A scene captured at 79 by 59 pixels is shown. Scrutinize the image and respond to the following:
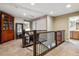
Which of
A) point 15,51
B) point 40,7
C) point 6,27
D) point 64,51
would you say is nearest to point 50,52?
point 64,51

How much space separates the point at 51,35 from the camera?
7406 mm

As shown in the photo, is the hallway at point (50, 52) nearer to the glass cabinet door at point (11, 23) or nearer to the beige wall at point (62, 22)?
the beige wall at point (62, 22)

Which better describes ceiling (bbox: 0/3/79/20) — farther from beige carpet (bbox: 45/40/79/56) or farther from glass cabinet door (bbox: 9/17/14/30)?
beige carpet (bbox: 45/40/79/56)

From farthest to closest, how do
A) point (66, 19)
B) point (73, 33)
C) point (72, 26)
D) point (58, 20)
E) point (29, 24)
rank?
point (29, 24) < point (72, 26) < point (73, 33) < point (58, 20) < point (66, 19)

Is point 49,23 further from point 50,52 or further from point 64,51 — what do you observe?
point 50,52

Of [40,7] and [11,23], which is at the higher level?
[40,7]

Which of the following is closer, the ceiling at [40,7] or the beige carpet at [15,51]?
the beige carpet at [15,51]

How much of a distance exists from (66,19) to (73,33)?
1.88m

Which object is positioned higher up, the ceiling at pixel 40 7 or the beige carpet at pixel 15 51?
the ceiling at pixel 40 7

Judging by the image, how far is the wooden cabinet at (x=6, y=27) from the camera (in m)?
6.44

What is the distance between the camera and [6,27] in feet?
23.3

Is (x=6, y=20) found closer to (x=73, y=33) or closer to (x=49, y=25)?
(x=49, y=25)

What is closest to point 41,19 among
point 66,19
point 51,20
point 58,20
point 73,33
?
point 51,20

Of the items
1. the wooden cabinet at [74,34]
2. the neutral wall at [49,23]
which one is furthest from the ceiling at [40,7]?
the wooden cabinet at [74,34]
